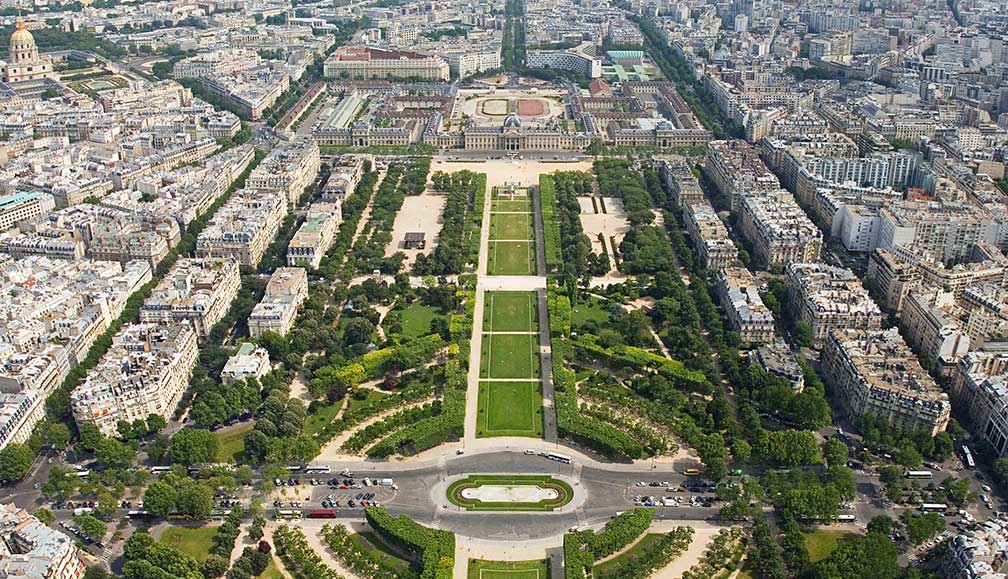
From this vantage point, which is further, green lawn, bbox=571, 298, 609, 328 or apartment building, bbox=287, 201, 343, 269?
apartment building, bbox=287, 201, 343, 269

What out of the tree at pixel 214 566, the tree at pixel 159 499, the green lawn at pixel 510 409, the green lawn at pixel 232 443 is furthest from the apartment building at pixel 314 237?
the tree at pixel 214 566

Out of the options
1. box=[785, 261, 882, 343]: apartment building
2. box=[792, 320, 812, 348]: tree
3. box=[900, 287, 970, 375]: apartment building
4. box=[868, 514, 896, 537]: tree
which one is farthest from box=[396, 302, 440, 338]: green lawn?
box=[900, 287, 970, 375]: apartment building

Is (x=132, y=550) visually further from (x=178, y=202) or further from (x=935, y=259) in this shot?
(x=935, y=259)

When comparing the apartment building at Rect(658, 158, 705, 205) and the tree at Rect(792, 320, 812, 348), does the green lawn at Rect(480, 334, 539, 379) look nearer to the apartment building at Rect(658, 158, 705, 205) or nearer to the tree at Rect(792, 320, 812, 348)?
the tree at Rect(792, 320, 812, 348)

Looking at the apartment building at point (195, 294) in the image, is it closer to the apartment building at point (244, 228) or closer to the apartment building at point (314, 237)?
the apartment building at point (244, 228)

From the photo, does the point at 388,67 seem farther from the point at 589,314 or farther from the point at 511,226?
the point at 589,314

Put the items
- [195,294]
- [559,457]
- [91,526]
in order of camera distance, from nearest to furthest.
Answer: [91,526] → [559,457] → [195,294]

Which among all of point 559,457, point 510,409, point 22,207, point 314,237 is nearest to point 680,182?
point 314,237
